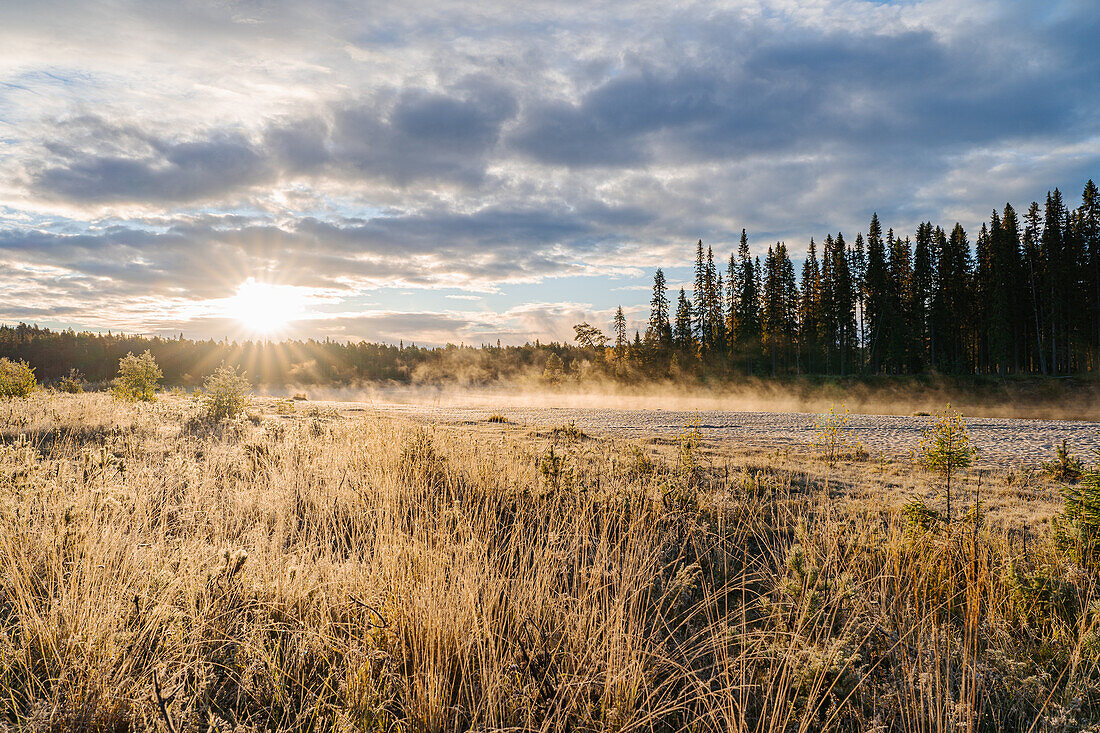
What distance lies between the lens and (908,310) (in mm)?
53375

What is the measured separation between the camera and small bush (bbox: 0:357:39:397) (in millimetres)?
20125

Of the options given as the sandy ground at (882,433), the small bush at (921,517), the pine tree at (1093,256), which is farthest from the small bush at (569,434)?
the pine tree at (1093,256)

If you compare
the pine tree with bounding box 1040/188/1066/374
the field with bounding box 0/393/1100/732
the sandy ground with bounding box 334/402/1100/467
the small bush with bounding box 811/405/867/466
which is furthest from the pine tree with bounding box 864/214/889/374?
the field with bounding box 0/393/1100/732

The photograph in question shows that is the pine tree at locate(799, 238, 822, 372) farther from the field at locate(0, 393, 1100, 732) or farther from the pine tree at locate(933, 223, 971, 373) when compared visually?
the field at locate(0, 393, 1100, 732)

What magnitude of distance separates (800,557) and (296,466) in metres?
6.60

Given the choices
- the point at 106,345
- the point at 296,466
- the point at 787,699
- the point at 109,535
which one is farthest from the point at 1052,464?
the point at 106,345

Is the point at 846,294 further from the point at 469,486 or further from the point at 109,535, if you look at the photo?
the point at 109,535

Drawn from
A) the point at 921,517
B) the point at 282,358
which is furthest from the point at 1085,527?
the point at 282,358

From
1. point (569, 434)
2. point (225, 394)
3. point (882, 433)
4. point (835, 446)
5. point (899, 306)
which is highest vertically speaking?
point (899, 306)

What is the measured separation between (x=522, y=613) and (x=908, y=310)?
204 feet

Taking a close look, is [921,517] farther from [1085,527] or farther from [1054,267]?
[1054,267]

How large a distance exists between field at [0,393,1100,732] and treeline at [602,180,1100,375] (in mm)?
49696

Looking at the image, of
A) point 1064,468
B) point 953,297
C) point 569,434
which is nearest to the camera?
point 1064,468

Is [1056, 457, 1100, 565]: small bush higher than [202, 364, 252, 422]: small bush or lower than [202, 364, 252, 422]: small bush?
lower
